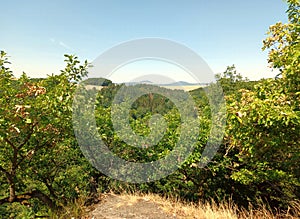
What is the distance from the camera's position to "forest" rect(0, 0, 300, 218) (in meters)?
4.48

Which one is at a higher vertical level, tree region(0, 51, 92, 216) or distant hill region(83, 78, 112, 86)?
distant hill region(83, 78, 112, 86)

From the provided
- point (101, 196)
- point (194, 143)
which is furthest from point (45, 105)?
point (194, 143)

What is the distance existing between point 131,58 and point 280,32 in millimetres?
3660

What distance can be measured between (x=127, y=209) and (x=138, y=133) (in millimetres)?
3098

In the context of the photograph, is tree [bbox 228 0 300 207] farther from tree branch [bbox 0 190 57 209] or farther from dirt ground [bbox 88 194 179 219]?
tree branch [bbox 0 190 57 209]

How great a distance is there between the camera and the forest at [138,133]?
14.7 ft

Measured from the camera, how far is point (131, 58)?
615cm

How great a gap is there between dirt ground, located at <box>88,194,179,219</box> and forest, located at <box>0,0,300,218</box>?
0.69 m

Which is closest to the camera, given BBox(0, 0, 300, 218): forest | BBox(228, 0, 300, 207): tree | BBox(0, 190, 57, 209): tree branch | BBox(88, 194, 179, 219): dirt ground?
BBox(228, 0, 300, 207): tree

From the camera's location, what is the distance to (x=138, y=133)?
314 inches

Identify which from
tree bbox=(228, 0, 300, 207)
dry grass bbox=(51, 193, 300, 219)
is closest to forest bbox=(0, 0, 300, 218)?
tree bbox=(228, 0, 300, 207)

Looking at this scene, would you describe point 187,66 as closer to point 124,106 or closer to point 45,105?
point 124,106

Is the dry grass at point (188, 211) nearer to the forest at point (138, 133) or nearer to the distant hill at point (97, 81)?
the forest at point (138, 133)

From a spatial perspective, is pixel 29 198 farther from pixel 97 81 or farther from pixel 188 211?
pixel 188 211
